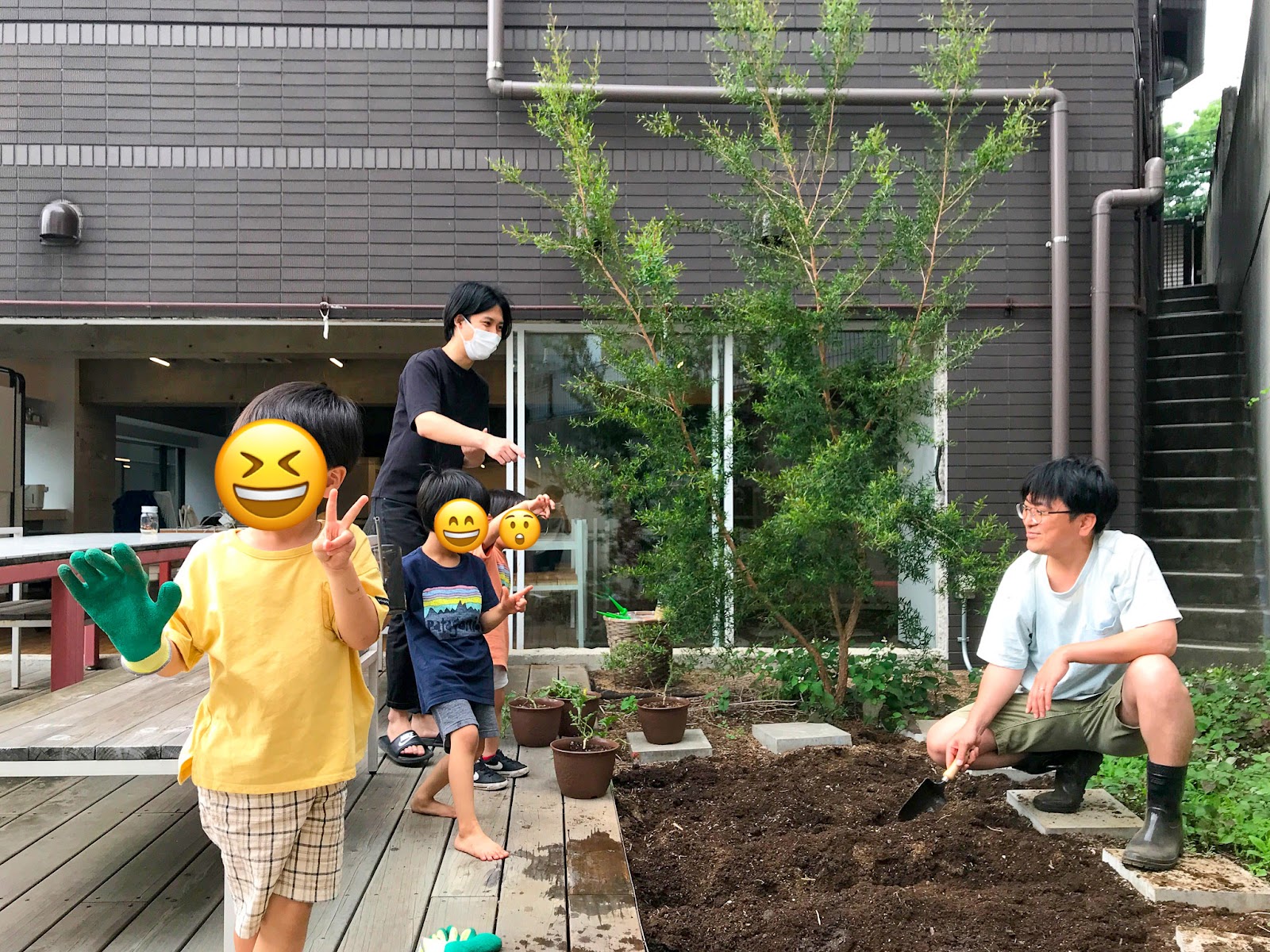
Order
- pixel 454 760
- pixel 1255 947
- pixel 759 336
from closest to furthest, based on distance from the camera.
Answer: pixel 1255 947 < pixel 454 760 < pixel 759 336

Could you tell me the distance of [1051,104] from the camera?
660 cm

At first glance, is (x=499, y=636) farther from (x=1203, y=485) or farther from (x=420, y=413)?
(x=1203, y=485)

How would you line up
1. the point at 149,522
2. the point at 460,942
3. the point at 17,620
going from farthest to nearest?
the point at 149,522 < the point at 17,620 < the point at 460,942

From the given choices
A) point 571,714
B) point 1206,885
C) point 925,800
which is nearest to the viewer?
point 1206,885

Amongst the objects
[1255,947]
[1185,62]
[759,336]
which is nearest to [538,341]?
[759,336]

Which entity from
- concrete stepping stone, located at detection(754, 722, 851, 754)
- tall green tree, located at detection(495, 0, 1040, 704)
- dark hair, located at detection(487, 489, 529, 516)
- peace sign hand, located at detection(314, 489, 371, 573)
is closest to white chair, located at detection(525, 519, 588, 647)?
tall green tree, located at detection(495, 0, 1040, 704)

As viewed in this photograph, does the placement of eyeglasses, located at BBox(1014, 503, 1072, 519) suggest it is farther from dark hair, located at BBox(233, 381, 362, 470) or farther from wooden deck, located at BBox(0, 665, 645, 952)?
dark hair, located at BBox(233, 381, 362, 470)

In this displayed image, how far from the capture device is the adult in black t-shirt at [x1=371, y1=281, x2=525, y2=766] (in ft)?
10.9

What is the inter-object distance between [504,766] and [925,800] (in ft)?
5.07

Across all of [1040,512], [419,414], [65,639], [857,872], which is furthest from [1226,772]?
[65,639]

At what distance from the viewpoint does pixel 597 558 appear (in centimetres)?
683

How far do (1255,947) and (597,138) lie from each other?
593cm

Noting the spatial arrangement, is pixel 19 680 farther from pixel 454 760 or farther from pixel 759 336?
pixel 759 336

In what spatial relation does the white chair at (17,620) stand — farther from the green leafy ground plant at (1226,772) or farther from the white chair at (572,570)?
the green leafy ground plant at (1226,772)
